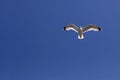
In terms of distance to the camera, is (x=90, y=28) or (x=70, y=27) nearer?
(x=90, y=28)

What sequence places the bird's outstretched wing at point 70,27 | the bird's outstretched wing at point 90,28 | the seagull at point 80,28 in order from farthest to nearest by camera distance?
the bird's outstretched wing at point 70,27 → the seagull at point 80,28 → the bird's outstretched wing at point 90,28

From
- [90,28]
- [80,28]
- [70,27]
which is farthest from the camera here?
[80,28]

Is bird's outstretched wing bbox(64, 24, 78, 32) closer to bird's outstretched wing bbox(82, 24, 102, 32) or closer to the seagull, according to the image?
the seagull

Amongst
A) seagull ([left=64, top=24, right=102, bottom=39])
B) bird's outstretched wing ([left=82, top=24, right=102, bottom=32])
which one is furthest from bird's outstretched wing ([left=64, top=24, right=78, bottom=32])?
bird's outstretched wing ([left=82, top=24, right=102, bottom=32])

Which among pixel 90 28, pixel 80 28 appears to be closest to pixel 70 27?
pixel 80 28

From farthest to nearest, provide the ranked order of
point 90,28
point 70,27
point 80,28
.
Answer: point 80,28, point 70,27, point 90,28

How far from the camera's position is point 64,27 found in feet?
142

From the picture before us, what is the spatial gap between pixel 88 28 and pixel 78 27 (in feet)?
3.89

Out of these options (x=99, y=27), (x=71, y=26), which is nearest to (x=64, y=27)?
(x=71, y=26)

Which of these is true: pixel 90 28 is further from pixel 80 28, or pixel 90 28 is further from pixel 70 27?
pixel 70 27

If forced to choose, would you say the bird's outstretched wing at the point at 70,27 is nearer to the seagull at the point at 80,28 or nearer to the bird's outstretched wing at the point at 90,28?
the seagull at the point at 80,28

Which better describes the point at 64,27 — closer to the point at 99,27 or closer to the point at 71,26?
the point at 71,26

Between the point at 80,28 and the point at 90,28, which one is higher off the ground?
the point at 80,28

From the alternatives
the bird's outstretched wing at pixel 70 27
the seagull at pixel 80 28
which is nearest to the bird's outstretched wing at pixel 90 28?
the seagull at pixel 80 28
